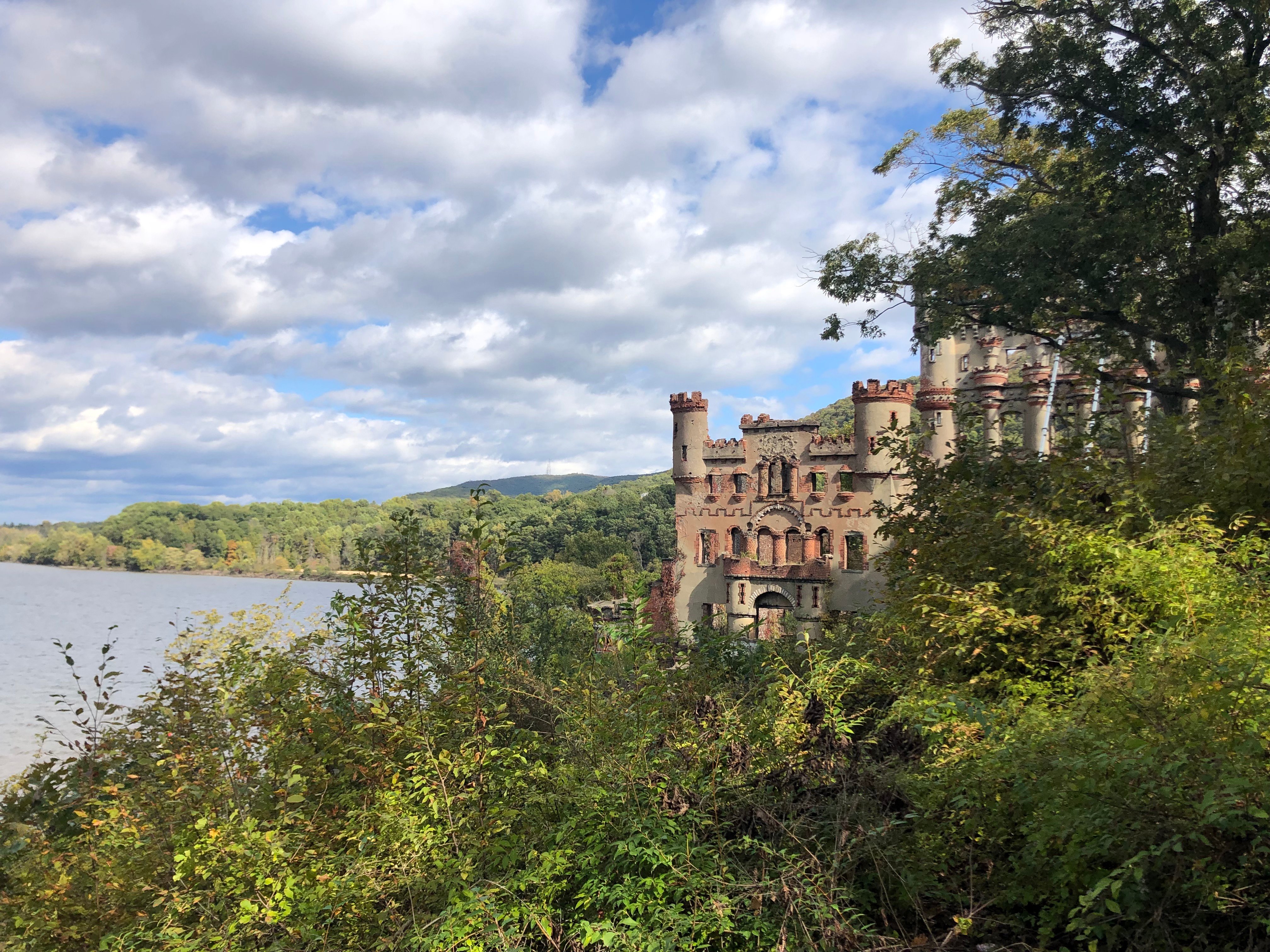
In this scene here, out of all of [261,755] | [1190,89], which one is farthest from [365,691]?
[1190,89]

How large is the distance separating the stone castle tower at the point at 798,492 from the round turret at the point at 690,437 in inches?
1.5

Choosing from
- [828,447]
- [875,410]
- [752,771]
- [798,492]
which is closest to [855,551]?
[798,492]

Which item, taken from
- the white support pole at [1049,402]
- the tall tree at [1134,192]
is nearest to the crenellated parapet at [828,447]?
the white support pole at [1049,402]

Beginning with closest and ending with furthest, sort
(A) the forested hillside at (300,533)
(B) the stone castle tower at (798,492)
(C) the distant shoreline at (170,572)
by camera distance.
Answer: (B) the stone castle tower at (798,492), (A) the forested hillside at (300,533), (C) the distant shoreline at (170,572)

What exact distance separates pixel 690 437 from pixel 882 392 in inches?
274

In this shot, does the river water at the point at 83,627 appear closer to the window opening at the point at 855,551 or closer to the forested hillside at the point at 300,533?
the forested hillside at the point at 300,533

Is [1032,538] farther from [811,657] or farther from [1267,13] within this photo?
[1267,13]

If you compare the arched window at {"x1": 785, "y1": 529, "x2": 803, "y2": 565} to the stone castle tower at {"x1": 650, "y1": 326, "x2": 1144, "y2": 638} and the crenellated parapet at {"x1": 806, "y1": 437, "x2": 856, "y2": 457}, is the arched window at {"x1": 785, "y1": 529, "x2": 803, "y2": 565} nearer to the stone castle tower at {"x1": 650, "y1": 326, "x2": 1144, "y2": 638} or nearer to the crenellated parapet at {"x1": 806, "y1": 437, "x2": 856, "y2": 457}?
the stone castle tower at {"x1": 650, "y1": 326, "x2": 1144, "y2": 638}

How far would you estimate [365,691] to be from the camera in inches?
262

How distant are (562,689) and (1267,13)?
11.2m

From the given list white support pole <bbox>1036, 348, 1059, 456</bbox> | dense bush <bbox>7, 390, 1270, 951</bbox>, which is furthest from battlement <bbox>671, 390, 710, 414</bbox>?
dense bush <bbox>7, 390, 1270, 951</bbox>

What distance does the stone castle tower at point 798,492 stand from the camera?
23.1m

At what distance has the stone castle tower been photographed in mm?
23094

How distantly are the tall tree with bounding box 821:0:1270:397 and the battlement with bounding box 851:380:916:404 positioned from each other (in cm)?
1327
